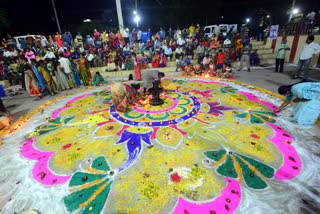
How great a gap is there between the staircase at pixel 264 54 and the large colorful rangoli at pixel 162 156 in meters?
8.00

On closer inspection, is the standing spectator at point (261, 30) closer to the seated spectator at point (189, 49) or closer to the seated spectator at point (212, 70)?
the seated spectator at point (189, 49)

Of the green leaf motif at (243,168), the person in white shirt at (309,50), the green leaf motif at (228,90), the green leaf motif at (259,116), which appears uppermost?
the person in white shirt at (309,50)

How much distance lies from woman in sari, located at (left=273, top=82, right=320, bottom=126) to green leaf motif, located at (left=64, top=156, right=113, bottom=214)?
3.94 m

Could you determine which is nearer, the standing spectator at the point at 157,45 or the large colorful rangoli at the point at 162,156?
the large colorful rangoli at the point at 162,156

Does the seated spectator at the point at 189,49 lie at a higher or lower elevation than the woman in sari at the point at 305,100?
higher

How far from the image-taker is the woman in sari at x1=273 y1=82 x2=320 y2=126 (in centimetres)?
311

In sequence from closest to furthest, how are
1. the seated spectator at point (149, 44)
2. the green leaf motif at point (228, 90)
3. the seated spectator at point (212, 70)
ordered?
the green leaf motif at point (228, 90), the seated spectator at point (212, 70), the seated spectator at point (149, 44)

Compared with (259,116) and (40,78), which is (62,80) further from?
(259,116)


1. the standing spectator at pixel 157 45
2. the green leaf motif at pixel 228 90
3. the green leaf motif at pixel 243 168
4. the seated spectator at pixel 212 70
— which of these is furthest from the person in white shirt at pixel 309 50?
the standing spectator at pixel 157 45

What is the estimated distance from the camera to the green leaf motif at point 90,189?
2.02m

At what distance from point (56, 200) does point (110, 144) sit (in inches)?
50.7

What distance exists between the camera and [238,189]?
2119 millimetres

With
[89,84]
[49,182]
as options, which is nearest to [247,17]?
[89,84]

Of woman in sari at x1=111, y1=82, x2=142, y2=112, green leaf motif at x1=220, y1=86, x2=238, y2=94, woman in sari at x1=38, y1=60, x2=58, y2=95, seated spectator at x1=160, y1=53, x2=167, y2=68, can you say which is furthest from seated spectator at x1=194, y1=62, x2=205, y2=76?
woman in sari at x1=38, y1=60, x2=58, y2=95
